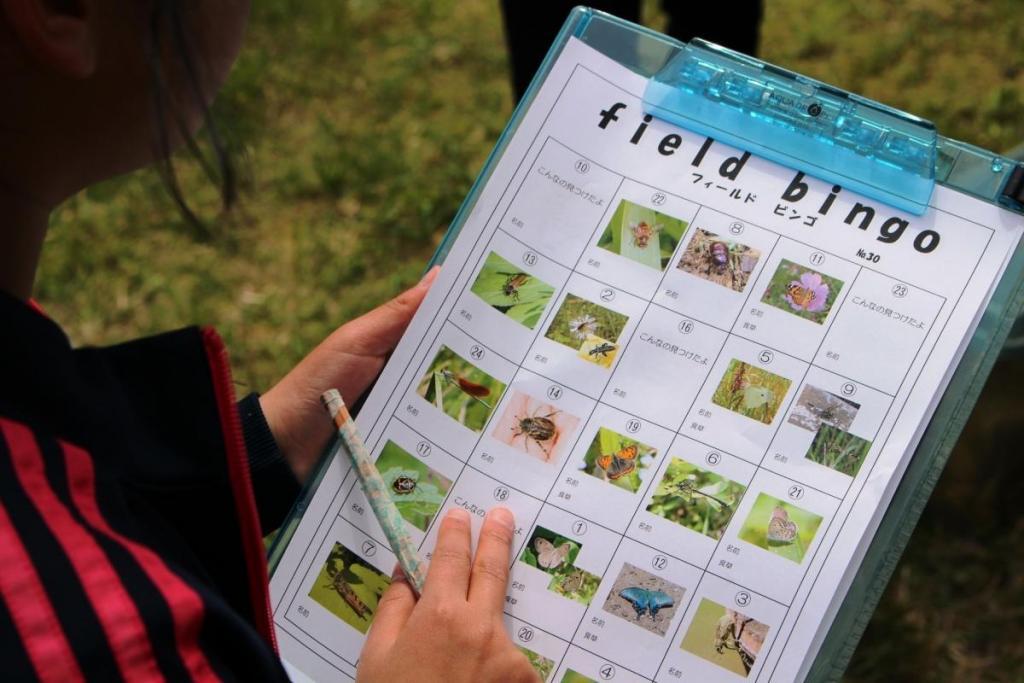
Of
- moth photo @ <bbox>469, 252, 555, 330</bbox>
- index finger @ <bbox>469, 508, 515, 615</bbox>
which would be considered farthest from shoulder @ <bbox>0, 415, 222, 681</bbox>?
moth photo @ <bbox>469, 252, 555, 330</bbox>

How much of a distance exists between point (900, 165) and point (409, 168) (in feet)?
4.34

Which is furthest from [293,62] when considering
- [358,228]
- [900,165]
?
[900,165]

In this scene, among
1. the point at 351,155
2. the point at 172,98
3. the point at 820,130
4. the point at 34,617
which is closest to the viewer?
the point at 34,617

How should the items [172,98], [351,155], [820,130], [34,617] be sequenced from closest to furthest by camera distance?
1. [34,617]
2. [172,98]
3. [820,130]
4. [351,155]

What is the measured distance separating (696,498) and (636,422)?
7 cm

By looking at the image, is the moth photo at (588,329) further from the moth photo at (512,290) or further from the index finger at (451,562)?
the index finger at (451,562)

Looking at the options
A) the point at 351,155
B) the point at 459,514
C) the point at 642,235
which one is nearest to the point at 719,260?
the point at 642,235

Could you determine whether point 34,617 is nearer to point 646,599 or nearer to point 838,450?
point 646,599

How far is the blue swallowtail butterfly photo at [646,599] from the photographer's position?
0.73m

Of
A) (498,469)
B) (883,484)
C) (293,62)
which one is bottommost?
(498,469)

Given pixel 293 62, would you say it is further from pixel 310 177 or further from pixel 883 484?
pixel 883 484

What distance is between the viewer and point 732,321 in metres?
0.76

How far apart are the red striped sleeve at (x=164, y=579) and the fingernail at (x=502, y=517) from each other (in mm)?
226

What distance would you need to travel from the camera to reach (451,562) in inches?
29.7
